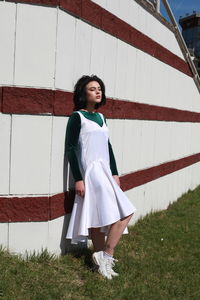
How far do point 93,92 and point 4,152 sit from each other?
1.03 metres

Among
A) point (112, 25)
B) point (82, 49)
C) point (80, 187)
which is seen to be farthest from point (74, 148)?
point (112, 25)

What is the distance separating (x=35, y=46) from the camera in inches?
150

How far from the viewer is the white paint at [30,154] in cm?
381

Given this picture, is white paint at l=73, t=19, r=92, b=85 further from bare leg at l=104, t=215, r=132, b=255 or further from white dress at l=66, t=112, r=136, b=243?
bare leg at l=104, t=215, r=132, b=255

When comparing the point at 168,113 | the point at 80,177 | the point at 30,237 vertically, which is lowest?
the point at 30,237

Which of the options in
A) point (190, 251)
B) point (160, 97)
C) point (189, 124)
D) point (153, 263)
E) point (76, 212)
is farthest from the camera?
point (189, 124)

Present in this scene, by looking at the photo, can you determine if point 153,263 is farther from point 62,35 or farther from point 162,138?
point 162,138

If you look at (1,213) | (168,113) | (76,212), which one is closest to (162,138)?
(168,113)

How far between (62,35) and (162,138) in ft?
11.9

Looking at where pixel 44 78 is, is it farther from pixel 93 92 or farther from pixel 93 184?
pixel 93 184

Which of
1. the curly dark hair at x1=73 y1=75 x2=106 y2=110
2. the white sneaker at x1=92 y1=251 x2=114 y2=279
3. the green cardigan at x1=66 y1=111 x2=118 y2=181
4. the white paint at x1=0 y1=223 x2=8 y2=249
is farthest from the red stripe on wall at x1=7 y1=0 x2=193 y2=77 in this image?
the white sneaker at x1=92 y1=251 x2=114 y2=279

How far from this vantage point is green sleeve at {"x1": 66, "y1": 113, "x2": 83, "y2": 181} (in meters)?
3.98

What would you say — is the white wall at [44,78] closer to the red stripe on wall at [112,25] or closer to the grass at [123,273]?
the red stripe on wall at [112,25]

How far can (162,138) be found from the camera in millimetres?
7246
